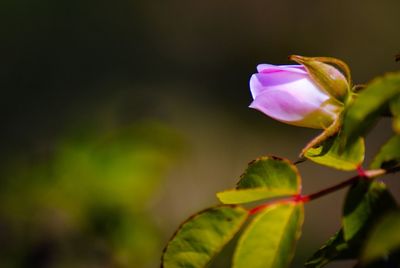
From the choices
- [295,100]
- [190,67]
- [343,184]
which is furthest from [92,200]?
[190,67]

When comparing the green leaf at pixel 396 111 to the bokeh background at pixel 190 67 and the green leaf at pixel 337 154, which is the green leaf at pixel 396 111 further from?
the bokeh background at pixel 190 67

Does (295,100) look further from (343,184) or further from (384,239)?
(384,239)

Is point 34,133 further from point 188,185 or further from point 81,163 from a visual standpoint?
Answer: point 81,163

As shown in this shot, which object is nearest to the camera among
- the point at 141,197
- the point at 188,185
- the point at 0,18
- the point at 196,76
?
the point at 141,197

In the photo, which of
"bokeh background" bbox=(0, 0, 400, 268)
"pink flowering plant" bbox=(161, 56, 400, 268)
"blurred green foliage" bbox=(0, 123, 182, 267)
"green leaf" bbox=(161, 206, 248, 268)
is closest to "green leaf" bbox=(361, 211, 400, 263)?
"pink flowering plant" bbox=(161, 56, 400, 268)

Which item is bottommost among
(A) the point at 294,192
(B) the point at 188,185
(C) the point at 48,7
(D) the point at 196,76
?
(B) the point at 188,185

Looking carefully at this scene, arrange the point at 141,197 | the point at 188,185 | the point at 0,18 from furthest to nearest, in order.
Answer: the point at 0,18 → the point at 188,185 → the point at 141,197

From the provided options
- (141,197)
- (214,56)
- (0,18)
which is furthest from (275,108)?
(0,18)

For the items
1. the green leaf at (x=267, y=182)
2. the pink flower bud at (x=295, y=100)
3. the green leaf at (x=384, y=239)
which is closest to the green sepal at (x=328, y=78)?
the pink flower bud at (x=295, y=100)

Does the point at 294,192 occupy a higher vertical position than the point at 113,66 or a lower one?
higher
